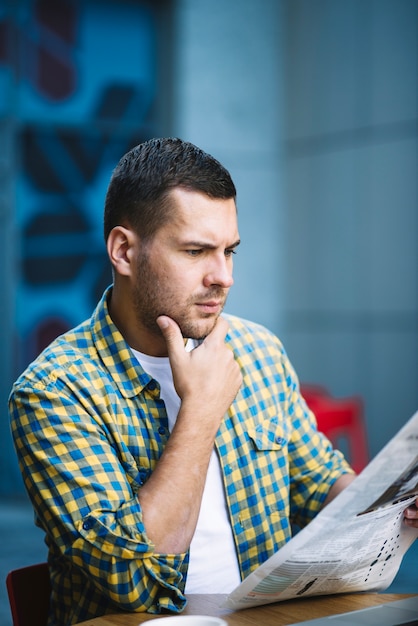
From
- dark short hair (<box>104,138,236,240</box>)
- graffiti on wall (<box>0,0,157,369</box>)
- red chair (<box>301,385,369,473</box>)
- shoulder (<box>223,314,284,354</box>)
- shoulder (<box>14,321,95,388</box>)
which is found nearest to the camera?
shoulder (<box>14,321,95,388</box>)

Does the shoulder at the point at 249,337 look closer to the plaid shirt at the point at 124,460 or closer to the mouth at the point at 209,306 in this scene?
the plaid shirt at the point at 124,460

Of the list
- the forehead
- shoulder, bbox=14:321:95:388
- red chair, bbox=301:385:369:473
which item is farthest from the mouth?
red chair, bbox=301:385:369:473

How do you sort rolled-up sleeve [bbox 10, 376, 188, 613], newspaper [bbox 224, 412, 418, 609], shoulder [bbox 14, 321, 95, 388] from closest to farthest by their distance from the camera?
newspaper [bbox 224, 412, 418, 609]
rolled-up sleeve [bbox 10, 376, 188, 613]
shoulder [bbox 14, 321, 95, 388]

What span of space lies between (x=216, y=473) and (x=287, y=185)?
5430 millimetres

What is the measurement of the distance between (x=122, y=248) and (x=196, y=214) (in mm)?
182

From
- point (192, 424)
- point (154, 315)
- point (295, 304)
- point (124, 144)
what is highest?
point (124, 144)

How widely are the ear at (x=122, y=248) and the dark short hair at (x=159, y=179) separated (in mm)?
18

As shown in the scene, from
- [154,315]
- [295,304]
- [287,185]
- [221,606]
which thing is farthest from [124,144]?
[221,606]

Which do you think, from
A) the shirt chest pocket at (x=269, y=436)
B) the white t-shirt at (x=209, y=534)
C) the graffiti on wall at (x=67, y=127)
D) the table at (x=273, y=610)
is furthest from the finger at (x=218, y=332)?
the graffiti on wall at (x=67, y=127)

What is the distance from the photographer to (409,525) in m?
1.65

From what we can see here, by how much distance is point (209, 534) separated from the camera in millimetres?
1886

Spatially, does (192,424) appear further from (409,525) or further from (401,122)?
(401,122)

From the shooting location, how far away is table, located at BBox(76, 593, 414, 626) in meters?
1.47

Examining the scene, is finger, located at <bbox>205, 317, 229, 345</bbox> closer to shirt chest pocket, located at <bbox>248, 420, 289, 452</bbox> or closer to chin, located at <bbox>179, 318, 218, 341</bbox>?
chin, located at <bbox>179, 318, 218, 341</bbox>
